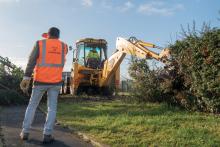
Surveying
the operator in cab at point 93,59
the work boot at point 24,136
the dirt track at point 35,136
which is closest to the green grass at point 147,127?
the dirt track at point 35,136

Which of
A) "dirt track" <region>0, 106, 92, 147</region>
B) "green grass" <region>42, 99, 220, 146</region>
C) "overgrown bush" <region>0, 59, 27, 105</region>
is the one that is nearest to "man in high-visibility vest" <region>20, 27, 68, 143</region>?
"dirt track" <region>0, 106, 92, 147</region>

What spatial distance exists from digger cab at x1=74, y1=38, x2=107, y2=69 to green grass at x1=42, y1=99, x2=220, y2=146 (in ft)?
37.4

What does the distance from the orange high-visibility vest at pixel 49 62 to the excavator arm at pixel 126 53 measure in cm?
692

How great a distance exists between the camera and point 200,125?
10062 mm

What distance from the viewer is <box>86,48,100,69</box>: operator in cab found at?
24.4 metres

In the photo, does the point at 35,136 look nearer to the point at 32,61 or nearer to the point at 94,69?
the point at 32,61

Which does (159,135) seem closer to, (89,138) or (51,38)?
(89,138)

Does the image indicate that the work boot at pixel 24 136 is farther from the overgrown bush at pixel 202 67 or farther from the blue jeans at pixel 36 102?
the overgrown bush at pixel 202 67

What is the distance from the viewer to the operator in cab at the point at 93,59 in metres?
24.4

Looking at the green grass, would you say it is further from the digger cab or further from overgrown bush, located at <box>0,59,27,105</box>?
the digger cab

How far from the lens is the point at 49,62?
876 centimetres

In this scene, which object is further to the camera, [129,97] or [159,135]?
[129,97]

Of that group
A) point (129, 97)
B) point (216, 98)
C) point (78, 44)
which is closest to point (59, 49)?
point (216, 98)

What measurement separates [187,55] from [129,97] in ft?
13.0
